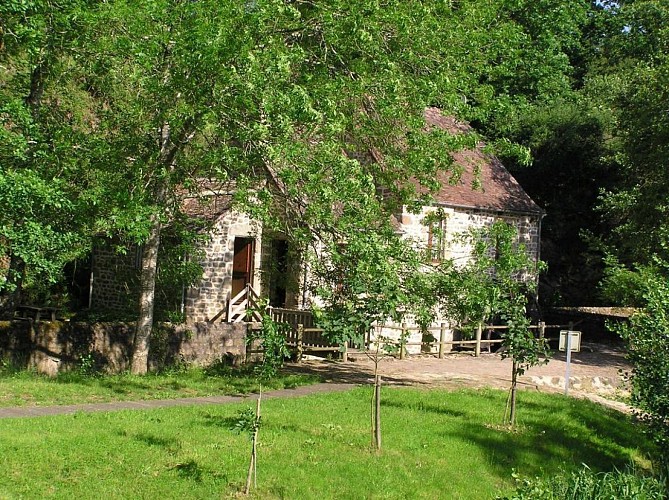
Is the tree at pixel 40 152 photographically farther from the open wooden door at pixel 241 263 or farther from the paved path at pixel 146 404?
the open wooden door at pixel 241 263

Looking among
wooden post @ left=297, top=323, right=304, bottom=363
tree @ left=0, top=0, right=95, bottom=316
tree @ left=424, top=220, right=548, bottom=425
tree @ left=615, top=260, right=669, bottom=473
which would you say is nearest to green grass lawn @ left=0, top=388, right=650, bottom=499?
tree @ left=424, top=220, right=548, bottom=425

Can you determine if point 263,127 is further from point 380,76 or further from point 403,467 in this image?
point 403,467

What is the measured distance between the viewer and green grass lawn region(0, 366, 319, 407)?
13.2 m

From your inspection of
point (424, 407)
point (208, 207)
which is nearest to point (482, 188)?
point (208, 207)

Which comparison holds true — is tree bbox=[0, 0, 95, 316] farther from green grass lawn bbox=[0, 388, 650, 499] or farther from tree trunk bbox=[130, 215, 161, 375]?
green grass lawn bbox=[0, 388, 650, 499]

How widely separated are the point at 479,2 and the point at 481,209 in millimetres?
9807

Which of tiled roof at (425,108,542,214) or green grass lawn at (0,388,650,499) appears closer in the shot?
green grass lawn at (0,388,650,499)

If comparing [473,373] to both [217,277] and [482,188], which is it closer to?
[217,277]

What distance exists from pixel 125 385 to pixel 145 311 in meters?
1.71

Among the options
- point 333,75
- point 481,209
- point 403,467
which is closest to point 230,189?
point 333,75

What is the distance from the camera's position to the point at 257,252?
22703 millimetres

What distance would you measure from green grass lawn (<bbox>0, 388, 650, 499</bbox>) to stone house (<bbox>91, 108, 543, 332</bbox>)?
424 centimetres

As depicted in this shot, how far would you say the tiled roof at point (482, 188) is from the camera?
2570 cm

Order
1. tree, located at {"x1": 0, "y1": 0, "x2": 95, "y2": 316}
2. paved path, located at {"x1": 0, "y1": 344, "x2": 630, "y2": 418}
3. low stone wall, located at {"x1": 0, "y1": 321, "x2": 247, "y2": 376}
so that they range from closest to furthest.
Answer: tree, located at {"x1": 0, "y1": 0, "x2": 95, "y2": 316} → low stone wall, located at {"x1": 0, "y1": 321, "x2": 247, "y2": 376} → paved path, located at {"x1": 0, "y1": 344, "x2": 630, "y2": 418}
